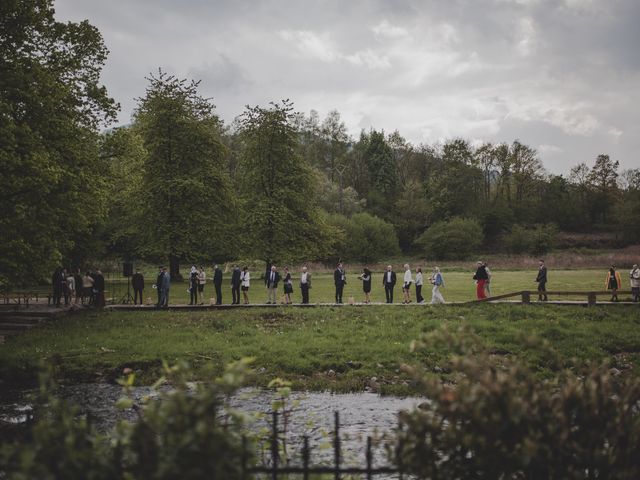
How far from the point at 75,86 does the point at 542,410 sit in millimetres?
25842

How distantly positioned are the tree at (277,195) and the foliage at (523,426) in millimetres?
44625

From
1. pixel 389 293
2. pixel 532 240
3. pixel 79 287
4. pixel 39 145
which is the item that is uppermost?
pixel 39 145

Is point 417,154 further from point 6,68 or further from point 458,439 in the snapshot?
point 458,439

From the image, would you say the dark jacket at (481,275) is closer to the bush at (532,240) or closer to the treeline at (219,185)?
the treeline at (219,185)

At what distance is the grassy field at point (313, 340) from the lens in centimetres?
1681

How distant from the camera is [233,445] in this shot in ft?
14.3

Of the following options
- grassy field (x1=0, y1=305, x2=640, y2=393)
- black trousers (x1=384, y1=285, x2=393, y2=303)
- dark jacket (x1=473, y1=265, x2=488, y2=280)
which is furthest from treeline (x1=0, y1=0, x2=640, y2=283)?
dark jacket (x1=473, y1=265, x2=488, y2=280)

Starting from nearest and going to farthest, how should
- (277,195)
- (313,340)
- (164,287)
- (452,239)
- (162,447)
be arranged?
(162,447), (313,340), (164,287), (277,195), (452,239)

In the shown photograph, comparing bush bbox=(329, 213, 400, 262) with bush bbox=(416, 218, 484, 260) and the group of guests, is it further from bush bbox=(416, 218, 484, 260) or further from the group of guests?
the group of guests

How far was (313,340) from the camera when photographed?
1984cm

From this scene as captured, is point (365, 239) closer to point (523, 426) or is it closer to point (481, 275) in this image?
point (481, 275)

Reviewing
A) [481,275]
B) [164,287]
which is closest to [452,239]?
[481,275]

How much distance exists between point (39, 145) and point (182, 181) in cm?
2463

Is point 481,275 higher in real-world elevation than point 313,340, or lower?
higher
